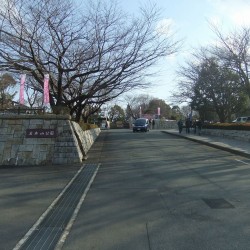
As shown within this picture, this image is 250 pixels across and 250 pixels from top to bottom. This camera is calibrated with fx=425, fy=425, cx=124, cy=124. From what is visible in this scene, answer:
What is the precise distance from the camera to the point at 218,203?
8820mm

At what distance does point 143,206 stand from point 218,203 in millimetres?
1590

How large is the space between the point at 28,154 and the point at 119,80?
11.8 meters

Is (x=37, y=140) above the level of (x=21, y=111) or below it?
below

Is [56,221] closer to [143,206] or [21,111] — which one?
[143,206]

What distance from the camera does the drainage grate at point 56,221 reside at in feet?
20.0

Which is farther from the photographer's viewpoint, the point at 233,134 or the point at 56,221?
the point at 233,134

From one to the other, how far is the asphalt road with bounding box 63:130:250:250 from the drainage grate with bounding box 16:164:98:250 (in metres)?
0.24

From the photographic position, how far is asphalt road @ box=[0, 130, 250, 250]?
619 cm

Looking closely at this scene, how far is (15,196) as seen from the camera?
9758 millimetres

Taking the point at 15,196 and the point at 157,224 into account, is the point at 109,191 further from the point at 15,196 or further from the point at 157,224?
the point at 157,224

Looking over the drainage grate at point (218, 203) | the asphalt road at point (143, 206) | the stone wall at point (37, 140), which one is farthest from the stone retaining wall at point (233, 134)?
the drainage grate at point (218, 203)

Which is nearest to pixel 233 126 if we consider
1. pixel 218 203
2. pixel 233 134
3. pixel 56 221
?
pixel 233 134

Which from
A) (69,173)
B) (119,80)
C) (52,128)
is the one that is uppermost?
(119,80)

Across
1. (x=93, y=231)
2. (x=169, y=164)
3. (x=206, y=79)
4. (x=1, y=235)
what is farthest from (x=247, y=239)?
(x=206, y=79)
